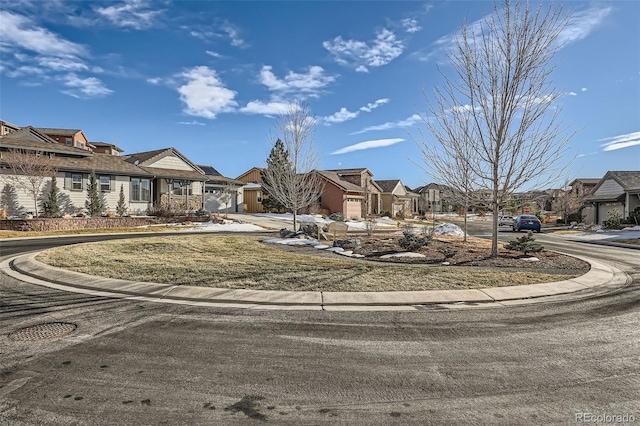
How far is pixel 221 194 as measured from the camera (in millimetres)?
39219

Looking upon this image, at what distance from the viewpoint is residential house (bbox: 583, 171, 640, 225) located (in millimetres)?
33531

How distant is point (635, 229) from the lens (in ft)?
90.6

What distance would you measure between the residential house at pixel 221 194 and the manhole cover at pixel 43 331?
1285 inches

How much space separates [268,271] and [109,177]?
84.6 feet

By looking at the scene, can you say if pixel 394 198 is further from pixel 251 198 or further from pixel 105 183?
pixel 105 183

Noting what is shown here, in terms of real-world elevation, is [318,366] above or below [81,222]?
below

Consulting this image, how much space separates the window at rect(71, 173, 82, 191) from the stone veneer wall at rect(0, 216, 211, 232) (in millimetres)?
4149

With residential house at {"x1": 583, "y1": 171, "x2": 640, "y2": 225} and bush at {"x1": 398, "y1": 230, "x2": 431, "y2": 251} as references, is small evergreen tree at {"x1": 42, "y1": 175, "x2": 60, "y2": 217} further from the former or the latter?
residential house at {"x1": 583, "y1": 171, "x2": 640, "y2": 225}

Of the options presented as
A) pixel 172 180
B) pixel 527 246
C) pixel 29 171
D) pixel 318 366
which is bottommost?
pixel 318 366

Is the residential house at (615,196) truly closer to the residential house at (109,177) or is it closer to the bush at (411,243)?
the bush at (411,243)

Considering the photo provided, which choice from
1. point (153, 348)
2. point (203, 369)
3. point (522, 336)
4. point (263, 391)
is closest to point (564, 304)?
point (522, 336)

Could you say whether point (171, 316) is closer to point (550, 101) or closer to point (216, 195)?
point (550, 101)

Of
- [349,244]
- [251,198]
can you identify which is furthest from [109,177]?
[349,244]

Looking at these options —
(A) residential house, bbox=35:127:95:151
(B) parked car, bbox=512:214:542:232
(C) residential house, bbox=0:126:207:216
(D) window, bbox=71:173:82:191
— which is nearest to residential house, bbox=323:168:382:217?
(B) parked car, bbox=512:214:542:232
